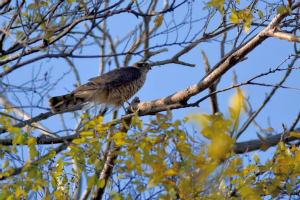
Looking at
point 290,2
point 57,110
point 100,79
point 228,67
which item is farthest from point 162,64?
point 290,2

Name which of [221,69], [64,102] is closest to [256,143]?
[221,69]

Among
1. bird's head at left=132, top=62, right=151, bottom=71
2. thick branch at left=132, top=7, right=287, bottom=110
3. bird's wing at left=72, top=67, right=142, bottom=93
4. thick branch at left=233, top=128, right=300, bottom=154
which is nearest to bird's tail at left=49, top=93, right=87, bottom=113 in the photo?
bird's wing at left=72, top=67, right=142, bottom=93

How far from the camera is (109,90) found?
6.80 meters

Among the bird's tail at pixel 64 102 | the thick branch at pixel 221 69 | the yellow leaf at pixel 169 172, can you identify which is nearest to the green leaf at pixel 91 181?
the yellow leaf at pixel 169 172

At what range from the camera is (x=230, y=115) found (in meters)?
2.89

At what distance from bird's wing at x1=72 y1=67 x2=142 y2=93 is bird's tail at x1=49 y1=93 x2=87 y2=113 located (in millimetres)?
151

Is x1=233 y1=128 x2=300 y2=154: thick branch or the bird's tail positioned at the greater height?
the bird's tail

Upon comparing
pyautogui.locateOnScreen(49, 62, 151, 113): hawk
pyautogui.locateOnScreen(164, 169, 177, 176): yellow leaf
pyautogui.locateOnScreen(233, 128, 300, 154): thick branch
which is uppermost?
pyautogui.locateOnScreen(49, 62, 151, 113): hawk

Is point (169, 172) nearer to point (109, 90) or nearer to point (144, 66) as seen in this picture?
point (109, 90)

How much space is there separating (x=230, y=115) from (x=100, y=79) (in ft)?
13.7

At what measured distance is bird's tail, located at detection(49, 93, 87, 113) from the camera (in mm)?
5850

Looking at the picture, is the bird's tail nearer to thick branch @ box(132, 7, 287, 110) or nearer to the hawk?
the hawk

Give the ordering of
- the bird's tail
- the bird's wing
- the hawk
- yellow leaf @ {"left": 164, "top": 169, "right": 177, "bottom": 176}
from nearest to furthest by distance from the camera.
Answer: yellow leaf @ {"left": 164, "top": 169, "right": 177, "bottom": 176} → the bird's tail → the hawk → the bird's wing

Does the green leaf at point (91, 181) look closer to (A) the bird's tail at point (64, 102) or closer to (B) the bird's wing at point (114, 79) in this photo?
(A) the bird's tail at point (64, 102)
